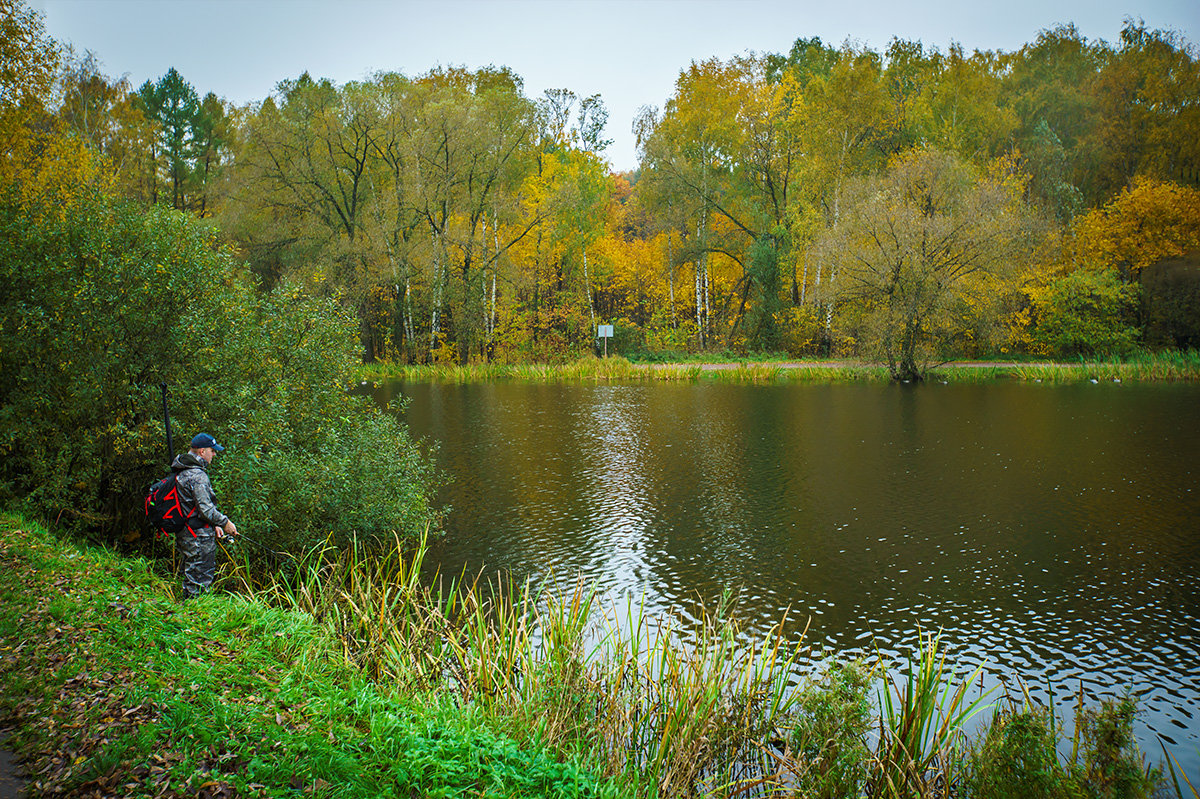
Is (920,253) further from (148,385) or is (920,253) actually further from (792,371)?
(148,385)

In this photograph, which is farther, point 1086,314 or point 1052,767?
point 1086,314

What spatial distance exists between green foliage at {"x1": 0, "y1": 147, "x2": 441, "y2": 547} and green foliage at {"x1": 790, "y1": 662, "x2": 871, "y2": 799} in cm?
643

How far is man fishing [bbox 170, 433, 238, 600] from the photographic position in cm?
726

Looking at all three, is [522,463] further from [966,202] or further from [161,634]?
[966,202]

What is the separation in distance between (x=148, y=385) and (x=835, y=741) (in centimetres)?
875

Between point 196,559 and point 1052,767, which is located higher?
point 196,559

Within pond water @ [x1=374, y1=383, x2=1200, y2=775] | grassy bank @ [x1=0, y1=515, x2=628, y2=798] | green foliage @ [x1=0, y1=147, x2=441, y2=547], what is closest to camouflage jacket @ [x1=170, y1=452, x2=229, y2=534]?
grassy bank @ [x1=0, y1=515, x2=628, y2=798]

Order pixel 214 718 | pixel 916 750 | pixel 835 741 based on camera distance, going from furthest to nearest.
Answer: pixel 916 750
pixel 835 741
pixel 214 718

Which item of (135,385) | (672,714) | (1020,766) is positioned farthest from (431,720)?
(135,385)

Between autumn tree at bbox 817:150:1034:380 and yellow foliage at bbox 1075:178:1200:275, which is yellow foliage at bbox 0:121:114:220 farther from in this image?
yellow foliage at bbox 1075:178:1200:275

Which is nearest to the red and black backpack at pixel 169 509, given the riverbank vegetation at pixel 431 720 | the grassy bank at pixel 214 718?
the riverbank vegetation at pixel 431 720

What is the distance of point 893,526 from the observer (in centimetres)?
1215

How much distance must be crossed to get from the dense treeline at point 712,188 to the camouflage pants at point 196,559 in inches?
1195

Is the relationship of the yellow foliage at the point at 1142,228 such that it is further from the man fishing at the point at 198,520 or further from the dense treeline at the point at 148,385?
the man fishing at the point at 198,520
